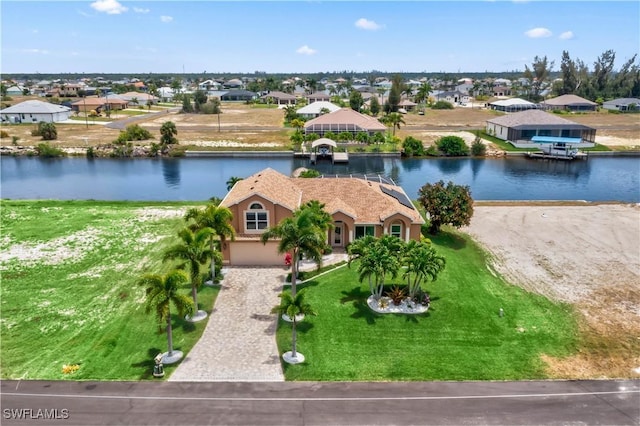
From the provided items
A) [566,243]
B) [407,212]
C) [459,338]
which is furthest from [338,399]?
[566,243]

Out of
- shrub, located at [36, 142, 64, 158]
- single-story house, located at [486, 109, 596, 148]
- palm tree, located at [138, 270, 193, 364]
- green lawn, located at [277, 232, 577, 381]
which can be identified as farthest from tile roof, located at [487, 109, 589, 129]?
palm tree, located at [138, 270, 193, 364]

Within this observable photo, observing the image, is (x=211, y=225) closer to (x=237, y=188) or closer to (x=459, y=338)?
(x=237, y=188)

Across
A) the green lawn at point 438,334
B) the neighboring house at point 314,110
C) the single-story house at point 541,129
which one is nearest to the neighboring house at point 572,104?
the single-story house at point 541,129

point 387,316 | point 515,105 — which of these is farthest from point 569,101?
point 387,316

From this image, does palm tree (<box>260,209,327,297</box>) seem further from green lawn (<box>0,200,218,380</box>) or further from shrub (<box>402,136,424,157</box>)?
shrub (<box>402,136,424,157</box>)

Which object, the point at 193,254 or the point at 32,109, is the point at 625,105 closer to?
the point at 193,254

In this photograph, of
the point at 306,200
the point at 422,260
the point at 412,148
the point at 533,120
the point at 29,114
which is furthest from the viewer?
the point at 29,114
